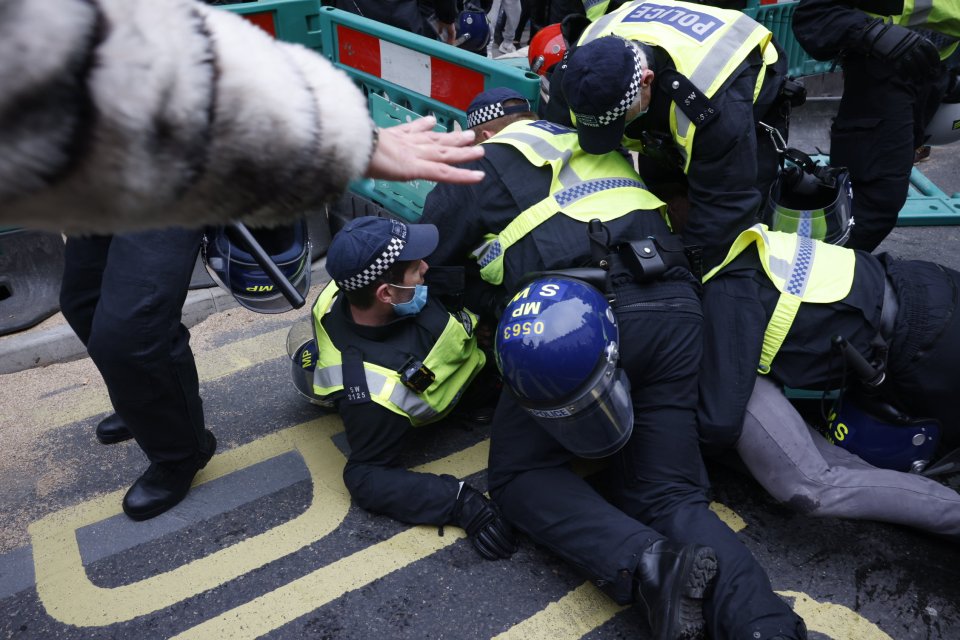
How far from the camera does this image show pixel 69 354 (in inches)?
145

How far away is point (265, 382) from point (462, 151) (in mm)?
2029

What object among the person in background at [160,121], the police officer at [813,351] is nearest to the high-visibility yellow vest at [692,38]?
the police officer at [813,351]

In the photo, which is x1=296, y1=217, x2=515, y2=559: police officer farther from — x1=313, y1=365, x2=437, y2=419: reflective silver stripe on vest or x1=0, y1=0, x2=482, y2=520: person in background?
x1=0, y1=0, x2=482, y2=520: person in background

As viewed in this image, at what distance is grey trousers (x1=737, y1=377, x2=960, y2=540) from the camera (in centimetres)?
244

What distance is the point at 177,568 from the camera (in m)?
2.53

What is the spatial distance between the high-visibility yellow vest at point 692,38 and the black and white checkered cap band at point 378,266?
812mm

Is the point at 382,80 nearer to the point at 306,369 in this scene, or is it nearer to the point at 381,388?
the point at 306,369

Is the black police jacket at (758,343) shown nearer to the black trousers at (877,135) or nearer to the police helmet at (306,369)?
the black trousers at (877,135)

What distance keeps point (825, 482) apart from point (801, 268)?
2.28 ft

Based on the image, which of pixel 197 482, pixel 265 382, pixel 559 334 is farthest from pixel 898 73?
pixel 197 482

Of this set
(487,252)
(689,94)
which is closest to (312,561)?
(487,252)

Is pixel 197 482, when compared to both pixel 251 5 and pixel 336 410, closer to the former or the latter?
pixel 336 410

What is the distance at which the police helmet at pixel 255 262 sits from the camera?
2.66 meters

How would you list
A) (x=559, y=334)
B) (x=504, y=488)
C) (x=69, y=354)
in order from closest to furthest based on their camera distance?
(x=559, y=334) → (x=504, y=488) → (x=69, y=354)
